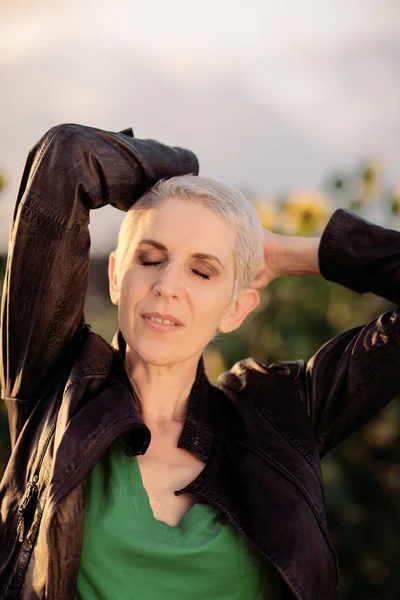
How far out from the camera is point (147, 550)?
202 centimetres

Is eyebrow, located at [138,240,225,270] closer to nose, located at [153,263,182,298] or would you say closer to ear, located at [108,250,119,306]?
nose, located at [153,263,182,298]

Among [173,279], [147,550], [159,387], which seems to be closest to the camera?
[147,550]

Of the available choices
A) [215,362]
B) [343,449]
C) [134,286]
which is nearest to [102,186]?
[134,286]

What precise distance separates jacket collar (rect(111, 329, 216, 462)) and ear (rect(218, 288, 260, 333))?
0.13m

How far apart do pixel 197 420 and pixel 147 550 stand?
15.7 inches

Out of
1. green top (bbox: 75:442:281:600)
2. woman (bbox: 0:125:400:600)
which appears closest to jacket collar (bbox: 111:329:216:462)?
woman (bbox: 0:125:400:600)

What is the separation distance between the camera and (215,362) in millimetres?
4289

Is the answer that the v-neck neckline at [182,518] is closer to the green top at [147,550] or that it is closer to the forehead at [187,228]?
the green top at [147,550]

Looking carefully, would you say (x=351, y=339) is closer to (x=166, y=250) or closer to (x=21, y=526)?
(x=166, y=250)

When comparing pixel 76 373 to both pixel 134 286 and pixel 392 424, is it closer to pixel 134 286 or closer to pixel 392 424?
pixel 134 286

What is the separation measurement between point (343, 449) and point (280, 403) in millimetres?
2164

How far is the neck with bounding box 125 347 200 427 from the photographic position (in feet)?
7.48

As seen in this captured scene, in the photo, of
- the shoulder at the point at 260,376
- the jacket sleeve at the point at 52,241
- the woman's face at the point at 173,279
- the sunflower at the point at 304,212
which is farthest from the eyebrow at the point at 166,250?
the sunflower at the point at 304,212

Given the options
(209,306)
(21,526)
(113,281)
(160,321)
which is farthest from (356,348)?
(21,526)
